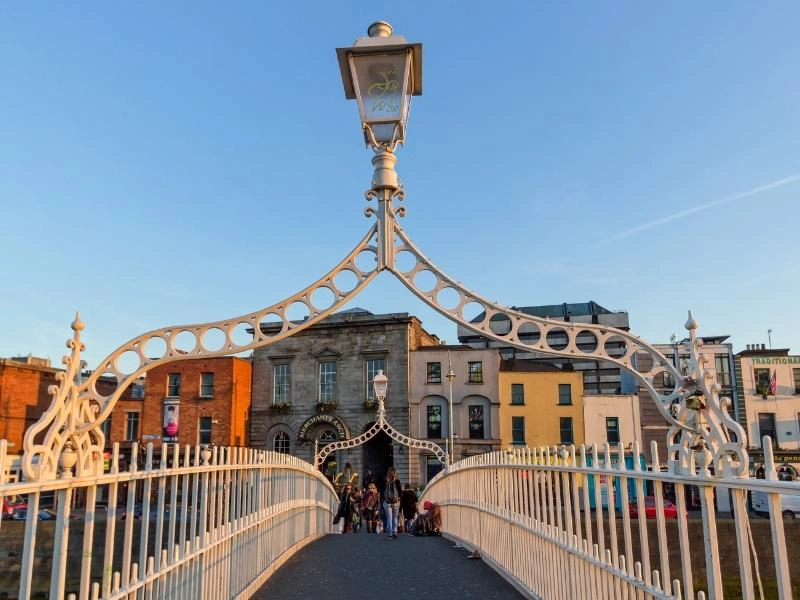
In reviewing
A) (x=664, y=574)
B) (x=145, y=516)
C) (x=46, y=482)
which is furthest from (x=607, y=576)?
(x=46, y=482)

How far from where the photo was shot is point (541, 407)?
124 ft

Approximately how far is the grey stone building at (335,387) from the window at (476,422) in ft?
11.9

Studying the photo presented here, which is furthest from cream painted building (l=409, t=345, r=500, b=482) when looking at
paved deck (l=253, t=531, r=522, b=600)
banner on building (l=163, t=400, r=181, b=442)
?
paved deck (l=253, t=531, r=522, b=600)

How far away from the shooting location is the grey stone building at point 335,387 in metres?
38.0

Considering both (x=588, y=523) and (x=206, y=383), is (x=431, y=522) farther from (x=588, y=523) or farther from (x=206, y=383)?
(x=206, y=383)

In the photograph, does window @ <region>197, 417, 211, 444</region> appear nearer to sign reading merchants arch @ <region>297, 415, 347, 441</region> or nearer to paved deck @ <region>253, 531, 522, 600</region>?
sign reading merchants arch @ <region>297, 415, 347, 441</region>

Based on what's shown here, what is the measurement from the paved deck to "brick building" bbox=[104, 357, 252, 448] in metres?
28.4

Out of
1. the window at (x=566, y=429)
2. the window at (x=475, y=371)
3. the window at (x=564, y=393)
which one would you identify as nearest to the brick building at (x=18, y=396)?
the window at (x=475, y=371)

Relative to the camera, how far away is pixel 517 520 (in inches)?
292

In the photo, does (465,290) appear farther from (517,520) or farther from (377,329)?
(377,329)

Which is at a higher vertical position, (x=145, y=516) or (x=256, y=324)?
(x=256, y=324)

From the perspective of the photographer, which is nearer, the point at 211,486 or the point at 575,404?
the point at 211,486

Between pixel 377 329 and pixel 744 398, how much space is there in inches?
829

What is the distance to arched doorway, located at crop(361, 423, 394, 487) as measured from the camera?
3816 centimetres
